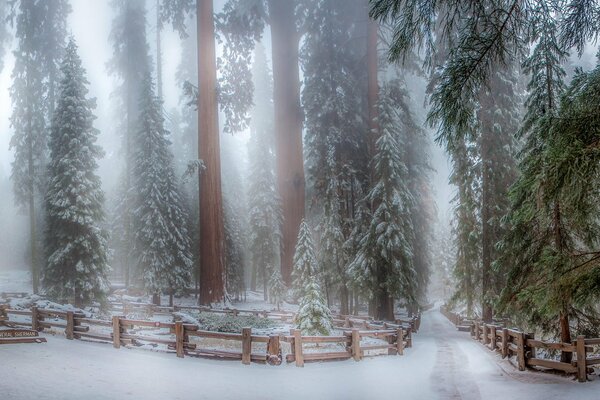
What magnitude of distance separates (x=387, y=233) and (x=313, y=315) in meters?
6.24

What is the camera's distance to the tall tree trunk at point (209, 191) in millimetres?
17594

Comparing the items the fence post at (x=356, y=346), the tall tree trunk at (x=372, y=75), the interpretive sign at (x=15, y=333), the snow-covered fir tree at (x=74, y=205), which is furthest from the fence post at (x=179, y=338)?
the tall tree trunk at (x=372, y=75)

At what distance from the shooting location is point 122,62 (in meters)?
24.8

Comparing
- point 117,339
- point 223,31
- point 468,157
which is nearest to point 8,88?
point 223,31

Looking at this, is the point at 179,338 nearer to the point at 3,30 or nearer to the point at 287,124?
the point at 287,124

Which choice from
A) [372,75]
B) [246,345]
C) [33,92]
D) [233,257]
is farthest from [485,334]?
[33,92]

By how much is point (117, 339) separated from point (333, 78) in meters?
16.4

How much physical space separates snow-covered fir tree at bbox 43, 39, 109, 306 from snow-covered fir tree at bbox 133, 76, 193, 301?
19.6ft

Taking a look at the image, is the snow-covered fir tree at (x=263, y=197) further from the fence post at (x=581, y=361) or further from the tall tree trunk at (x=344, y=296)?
the fence post at (x=581, y=361)

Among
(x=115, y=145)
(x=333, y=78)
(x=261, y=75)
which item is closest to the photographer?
(x=333, y=78)

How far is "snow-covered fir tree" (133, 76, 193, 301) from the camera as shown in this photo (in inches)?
1030

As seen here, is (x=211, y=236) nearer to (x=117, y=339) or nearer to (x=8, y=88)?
(x=117, y=339)

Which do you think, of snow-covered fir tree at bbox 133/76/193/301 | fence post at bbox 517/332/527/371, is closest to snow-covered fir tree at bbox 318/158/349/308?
snow-covered fir tree at bbox 133/76/193/301

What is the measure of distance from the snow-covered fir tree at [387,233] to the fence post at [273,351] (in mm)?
9178
